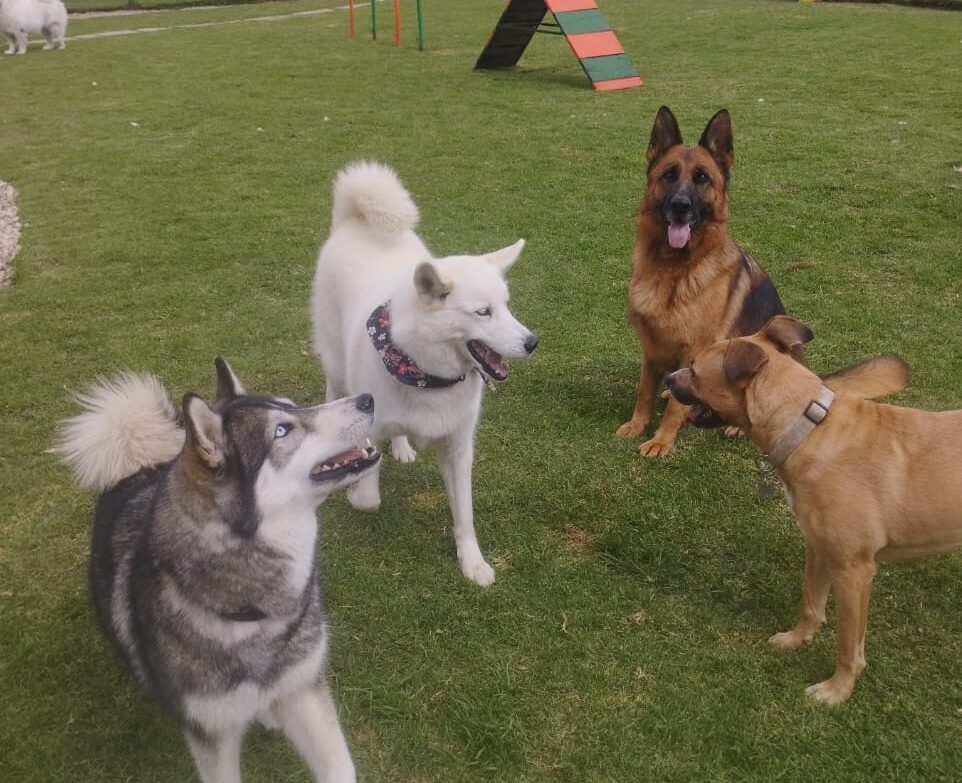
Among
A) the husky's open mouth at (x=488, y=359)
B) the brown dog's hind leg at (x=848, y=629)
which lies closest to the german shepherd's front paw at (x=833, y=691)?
the brown dog's hind leg at (x=848, y=629)

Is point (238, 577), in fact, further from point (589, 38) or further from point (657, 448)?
point (589, 38)

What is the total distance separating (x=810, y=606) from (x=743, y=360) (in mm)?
1027

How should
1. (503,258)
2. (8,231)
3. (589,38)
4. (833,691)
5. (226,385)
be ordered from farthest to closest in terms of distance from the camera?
(589,38), (8,231), (503,258), (833,691), (226,385)

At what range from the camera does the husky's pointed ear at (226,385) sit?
7.71 ft

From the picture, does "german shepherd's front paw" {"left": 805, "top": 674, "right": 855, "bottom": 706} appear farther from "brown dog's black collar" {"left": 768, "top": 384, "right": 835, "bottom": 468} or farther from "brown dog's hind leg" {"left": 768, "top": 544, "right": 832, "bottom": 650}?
"brown dog's black collar" {"left": 768, "top": 384, "right": 835, "bottom": 468}

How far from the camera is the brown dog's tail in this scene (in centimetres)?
290

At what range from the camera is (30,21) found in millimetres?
17000

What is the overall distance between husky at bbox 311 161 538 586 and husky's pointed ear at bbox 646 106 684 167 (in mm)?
1280

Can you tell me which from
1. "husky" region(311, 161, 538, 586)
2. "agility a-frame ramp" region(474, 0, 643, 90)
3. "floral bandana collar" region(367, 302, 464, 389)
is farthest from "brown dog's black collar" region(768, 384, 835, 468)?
"agility a-frame ramp" region(474, 0, 643, 90)

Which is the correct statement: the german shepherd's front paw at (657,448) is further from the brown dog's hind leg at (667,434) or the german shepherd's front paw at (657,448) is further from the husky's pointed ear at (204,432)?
the husky's pointed ear at (204,432)

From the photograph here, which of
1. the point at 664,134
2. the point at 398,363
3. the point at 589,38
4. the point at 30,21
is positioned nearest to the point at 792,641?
the point at 398,363

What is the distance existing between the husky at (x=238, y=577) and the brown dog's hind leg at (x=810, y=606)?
5.72ft

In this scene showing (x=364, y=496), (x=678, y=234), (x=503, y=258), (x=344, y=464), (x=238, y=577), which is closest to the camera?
(x=238, y=577)

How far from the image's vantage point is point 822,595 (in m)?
2.84
